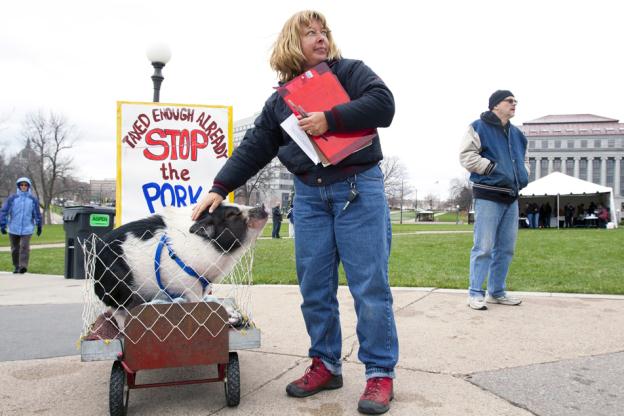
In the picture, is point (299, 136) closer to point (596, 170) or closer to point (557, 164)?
point (557, 164)

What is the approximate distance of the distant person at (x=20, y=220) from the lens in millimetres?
8961

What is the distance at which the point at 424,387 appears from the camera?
2.64 meters

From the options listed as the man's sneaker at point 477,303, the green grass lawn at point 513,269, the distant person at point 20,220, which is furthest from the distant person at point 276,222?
the man's sneaker at point 477,303

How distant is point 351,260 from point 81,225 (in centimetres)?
657

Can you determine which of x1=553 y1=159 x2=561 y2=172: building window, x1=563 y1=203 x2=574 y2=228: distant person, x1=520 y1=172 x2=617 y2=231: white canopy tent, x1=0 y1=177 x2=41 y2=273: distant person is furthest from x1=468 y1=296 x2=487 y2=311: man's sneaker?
x1=553 y1=159 x2=561 y2=172: building window

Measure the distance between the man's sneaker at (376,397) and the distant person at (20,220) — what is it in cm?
862

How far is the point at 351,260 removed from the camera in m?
2.51

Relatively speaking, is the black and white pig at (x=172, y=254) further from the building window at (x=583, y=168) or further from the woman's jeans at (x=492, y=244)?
the building window at (x=583, y=168)

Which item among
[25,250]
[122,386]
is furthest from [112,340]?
[25,250]

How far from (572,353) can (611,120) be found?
119169 millimetres

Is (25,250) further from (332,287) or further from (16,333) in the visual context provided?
(332,287)

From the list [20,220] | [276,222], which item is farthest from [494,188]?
[276,222]

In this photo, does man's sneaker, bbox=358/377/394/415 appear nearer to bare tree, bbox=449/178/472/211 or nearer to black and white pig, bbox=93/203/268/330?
black and white pig, bbox=93/203/268/330

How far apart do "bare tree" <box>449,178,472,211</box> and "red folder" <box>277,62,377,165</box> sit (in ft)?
205
